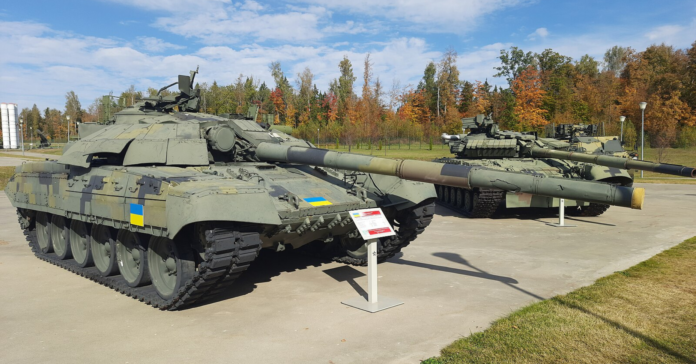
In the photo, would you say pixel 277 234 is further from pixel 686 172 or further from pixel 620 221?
pixel 620 221

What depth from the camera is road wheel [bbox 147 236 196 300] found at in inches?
262

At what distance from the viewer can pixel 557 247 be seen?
11.0 m

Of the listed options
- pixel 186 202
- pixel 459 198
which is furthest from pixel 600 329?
pixel 459 198

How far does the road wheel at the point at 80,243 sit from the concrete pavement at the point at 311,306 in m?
0.39

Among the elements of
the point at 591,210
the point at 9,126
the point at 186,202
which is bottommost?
the point at 591,210

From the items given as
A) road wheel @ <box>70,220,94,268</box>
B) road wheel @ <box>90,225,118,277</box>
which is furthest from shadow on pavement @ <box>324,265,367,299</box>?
road wheel @ <box>70,220,94,268</box>

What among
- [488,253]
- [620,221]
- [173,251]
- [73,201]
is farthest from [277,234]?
[620,221]

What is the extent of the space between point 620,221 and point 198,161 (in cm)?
1195

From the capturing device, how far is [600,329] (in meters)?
5.95

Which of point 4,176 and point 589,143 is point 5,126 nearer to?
point 4,176

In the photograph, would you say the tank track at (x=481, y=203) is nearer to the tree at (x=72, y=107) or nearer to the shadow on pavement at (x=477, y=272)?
the shadow on pavement at (x=477, y=272)

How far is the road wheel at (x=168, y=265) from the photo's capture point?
665 cm

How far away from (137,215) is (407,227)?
4.13 metres

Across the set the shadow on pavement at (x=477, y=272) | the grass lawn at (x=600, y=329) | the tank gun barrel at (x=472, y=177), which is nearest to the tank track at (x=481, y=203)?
the shadow on pavement at (x=477, y=272)
